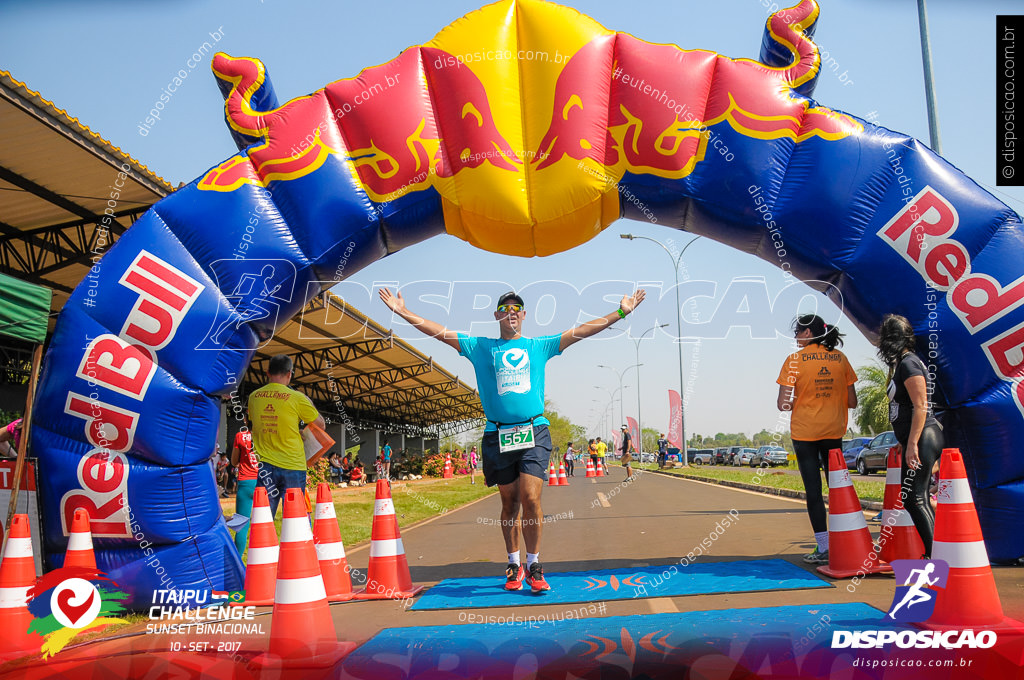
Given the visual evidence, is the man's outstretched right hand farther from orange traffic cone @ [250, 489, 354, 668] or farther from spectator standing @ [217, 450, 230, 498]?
spectator standing @ [217, 450, 230, 498]

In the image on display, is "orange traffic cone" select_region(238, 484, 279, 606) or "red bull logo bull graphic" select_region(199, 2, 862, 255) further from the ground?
"red bull logo bull graphic" select_region(199, 2, 862, 255)

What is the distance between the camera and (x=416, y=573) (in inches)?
245

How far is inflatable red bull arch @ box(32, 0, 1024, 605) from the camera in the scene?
500 cm

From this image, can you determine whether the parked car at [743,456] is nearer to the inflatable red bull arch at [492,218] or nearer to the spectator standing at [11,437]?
the inflatable red bull arch at [492,218]

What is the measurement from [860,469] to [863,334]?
2346 centimetres

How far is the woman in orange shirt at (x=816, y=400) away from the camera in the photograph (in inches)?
212

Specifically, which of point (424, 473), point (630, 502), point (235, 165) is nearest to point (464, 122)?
point (235, 165)

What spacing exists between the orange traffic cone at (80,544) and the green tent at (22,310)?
4.74 ft

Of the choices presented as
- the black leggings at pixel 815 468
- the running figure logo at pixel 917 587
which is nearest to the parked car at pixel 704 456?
the black leggings at pixel 815 468

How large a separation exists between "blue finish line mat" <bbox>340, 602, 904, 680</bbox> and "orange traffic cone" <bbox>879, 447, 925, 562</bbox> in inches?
47.5

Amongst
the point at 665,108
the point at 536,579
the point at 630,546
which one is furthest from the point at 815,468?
the point at 665,108

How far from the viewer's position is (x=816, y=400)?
5.47m

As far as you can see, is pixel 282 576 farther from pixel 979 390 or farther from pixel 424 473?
pixel 424 473

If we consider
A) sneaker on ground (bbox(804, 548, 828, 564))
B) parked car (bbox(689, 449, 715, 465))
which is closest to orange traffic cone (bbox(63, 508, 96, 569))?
sneaker on ground (bbox(804, 548, 828, 564))
